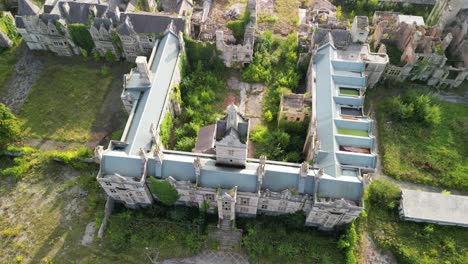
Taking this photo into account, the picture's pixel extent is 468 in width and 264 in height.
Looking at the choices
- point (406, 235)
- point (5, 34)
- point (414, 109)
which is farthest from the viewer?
point (5, 34)

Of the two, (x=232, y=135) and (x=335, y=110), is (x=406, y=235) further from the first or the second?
(x=232, y=135)

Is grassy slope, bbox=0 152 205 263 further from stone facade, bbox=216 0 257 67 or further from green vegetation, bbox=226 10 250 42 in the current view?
green vegetation, bbox=226 10 250 42

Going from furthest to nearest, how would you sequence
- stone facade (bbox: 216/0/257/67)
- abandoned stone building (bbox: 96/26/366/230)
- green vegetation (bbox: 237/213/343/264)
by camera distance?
1. stone facade (bbox: 216/0/257/67)
2. green vegetation (bbox: 237/213/343/264)
3. abandoned stone building (bbox: 96/26/366/230)

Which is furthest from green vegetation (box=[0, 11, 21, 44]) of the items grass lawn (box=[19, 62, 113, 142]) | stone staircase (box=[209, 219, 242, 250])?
stone staircase (box=[209, 219, 242, 250])

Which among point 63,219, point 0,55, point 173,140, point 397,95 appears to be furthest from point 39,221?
point 397,95

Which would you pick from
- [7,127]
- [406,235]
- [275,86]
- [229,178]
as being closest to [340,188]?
[229,178]

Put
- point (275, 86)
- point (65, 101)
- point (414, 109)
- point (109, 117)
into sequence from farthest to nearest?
1. point (275, 86)
2. point (65, 101)
3. point (109, 117)
4. point (414, 109)
